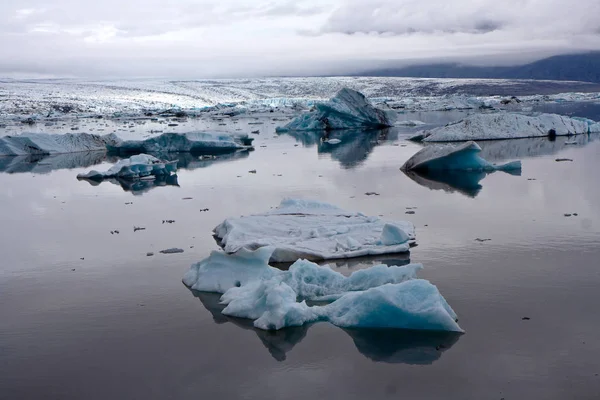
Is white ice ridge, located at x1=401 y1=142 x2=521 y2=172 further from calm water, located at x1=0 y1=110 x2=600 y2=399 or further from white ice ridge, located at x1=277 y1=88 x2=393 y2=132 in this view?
white ice ridge, located at x1=277 y1=88 x2=393 y2=132

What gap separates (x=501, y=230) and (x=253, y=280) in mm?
3256

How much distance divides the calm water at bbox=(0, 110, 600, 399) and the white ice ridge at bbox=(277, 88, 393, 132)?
13.4m

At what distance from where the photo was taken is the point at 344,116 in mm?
23547

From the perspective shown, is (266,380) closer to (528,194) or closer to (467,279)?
(467,279)

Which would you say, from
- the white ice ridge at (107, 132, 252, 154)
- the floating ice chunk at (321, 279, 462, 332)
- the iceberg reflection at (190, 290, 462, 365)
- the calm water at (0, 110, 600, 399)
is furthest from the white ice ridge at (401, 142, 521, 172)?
the iceberg reflection at (190, 290, 462, 365)

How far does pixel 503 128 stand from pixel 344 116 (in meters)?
7.51

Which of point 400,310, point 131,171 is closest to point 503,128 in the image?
point 131,171

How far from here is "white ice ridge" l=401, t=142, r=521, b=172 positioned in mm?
11430

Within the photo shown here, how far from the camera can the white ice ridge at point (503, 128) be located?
1720 centimetres

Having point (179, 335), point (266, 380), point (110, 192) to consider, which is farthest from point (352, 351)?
point (110, 192)

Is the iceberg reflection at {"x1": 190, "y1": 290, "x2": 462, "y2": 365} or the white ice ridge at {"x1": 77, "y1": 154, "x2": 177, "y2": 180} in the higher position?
the iceberg reflection at {"x1": 190, "y1": 290, "x2": 462, "y2": 365}

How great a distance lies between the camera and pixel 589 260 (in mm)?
5801

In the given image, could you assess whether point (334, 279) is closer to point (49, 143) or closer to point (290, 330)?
point (290, 330)

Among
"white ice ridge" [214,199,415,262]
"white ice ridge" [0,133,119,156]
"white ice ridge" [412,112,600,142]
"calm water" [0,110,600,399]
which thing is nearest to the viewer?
"calm water" [0,110,600,399]
